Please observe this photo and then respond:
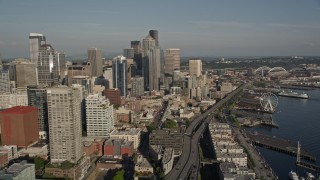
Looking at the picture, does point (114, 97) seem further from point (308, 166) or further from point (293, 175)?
point (293, 175)

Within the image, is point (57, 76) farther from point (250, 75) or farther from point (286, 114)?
point (250, 75)

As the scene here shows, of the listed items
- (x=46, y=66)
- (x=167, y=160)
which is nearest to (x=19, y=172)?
(x=167, y=160)

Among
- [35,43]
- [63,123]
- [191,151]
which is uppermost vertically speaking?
[35,43]

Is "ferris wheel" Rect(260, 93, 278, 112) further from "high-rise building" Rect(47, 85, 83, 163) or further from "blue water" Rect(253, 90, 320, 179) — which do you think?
"high-rise building" Rect(47, 85, 83, 163)

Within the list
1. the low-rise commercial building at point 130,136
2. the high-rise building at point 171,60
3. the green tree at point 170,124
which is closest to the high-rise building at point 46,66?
the green tree at point 170,124

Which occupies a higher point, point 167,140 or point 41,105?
point 41,105

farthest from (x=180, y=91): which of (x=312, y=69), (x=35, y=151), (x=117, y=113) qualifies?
(x=312, y=69)

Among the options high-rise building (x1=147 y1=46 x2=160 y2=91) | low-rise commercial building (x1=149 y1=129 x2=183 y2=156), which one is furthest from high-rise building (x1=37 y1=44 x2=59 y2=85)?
low-rise commercial building (x1=149 y1=129 x2=183 y2=156)

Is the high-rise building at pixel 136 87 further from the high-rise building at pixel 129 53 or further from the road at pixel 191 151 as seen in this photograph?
the high-rise building at pixel 129 53
